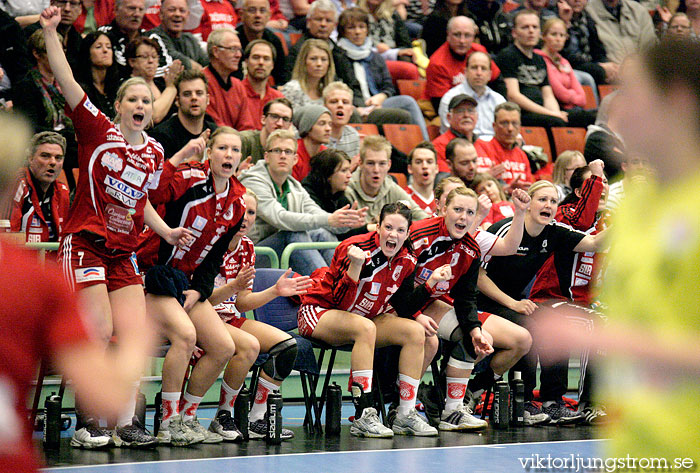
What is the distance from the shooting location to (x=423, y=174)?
350 inches

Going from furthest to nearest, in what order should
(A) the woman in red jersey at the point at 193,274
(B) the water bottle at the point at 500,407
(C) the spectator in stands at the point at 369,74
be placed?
(C) the spectator in stands at the point at 369,74 → (B) the water bottle at the point at 500,407 → (A) the woman in red jersey at the point at 193,274

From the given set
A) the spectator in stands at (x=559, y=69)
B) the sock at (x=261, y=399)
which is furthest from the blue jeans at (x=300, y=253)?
the spectator in stands at (x=559, y=69)

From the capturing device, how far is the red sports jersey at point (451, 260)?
7246 mm

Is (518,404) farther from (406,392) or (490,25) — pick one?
(490,25)

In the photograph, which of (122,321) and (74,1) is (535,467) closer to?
(122,321)

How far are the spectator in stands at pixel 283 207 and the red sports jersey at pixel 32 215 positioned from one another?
1.55 m

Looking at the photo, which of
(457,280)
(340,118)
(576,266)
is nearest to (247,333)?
(457,280)

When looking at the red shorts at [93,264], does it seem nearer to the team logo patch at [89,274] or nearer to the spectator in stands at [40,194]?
the team logo patch at [89,274]

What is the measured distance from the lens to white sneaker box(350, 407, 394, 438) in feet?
22.0

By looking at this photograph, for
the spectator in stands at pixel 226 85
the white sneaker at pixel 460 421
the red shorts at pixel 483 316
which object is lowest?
the white sneaker at pixel 460 421

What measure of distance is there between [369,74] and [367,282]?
16.0 ft

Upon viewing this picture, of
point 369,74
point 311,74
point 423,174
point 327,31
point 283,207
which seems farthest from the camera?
point 369,74

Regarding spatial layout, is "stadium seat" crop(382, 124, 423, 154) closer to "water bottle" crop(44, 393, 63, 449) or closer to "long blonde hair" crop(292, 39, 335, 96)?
"long blonde hair" crop(292, 39, 335, 96)

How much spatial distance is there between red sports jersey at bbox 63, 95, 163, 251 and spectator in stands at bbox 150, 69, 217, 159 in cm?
194
